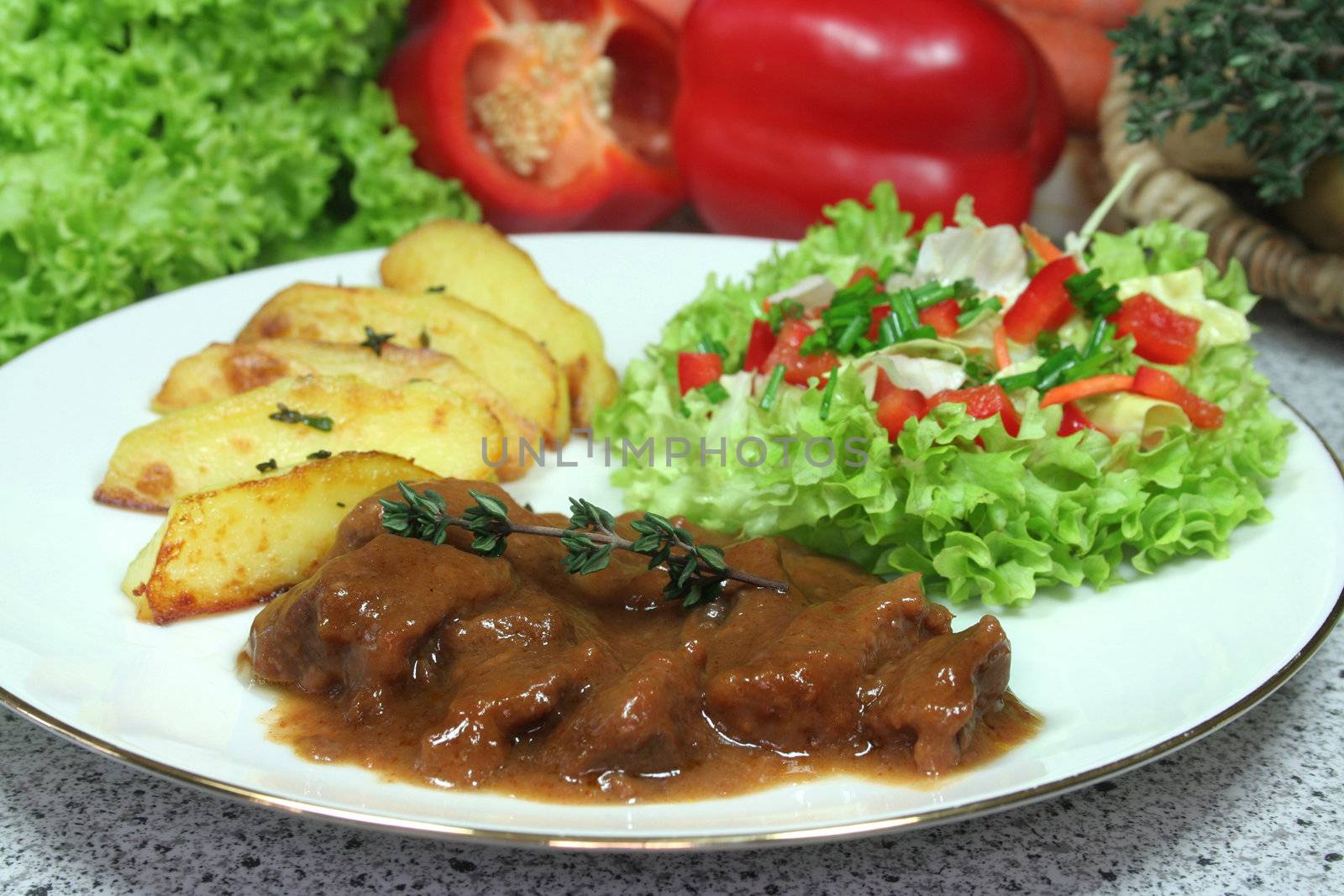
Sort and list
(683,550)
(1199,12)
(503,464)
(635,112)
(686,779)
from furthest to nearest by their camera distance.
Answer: (635,112) → (1199,12) → (503,464) → (683,550) → (686,779)

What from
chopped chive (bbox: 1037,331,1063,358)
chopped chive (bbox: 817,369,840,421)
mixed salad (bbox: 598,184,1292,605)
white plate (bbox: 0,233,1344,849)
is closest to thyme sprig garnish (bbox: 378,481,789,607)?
white plate (bbox: 0,233,1344,849)

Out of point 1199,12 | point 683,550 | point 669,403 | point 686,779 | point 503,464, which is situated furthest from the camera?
point 1199,12

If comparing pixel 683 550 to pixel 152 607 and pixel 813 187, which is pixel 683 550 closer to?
pixel 152 607

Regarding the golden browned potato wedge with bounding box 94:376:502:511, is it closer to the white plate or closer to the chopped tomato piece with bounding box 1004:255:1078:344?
the white plate

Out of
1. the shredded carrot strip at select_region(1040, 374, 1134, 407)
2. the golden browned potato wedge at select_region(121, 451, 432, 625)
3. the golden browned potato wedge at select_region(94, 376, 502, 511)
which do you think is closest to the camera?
the golden browned potato wedge at select_region(121, 451, 432, 625)

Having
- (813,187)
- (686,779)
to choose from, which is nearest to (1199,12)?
(813,187)

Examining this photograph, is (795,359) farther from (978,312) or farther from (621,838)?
(621,838)
